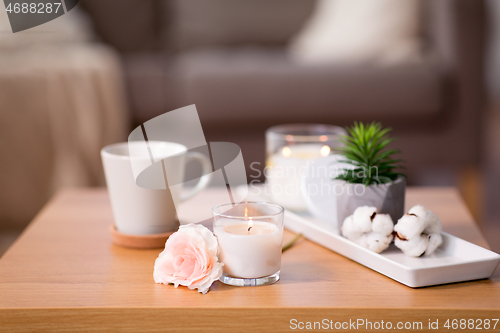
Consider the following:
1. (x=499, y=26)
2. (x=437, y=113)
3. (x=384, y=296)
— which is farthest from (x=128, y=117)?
(x=499, y=26)

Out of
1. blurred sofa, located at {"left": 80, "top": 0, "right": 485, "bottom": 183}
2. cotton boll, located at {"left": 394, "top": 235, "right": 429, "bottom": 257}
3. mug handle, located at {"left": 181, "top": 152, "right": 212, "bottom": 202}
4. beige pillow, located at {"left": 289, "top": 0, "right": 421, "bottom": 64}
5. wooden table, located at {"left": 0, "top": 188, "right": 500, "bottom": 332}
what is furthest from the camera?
beige pillow, located at {"left": 289, "top": 0, "right": 421, "bottom": 64}

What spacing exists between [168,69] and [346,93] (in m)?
0.64

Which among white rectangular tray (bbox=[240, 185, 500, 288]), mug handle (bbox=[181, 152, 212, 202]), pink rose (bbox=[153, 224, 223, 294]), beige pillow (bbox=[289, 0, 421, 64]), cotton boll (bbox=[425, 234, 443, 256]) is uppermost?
beige pillow (bbox=[289, 0, 421, 64])

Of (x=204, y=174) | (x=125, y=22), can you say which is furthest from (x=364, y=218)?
(x=125, y=22)

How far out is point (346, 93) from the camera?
1.69 meters

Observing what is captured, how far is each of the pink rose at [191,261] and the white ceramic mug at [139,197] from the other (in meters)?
0.12

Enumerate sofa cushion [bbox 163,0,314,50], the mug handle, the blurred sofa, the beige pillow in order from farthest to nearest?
sofa cushion [bbox 163,0,314,50] → the beige pillow → the blurred sofa → the mug handle

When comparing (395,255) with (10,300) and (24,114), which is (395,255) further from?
(24,114)

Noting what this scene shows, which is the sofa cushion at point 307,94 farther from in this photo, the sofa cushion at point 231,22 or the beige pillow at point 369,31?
the sofa cushion at point 231,22

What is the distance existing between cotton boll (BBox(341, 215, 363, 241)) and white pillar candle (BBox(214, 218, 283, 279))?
12 cm

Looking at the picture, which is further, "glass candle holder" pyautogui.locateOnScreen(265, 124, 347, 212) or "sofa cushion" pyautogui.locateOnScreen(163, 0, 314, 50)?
"sofa cushion" pyautogui.locateOnScreen(163, 0, 314, 50)

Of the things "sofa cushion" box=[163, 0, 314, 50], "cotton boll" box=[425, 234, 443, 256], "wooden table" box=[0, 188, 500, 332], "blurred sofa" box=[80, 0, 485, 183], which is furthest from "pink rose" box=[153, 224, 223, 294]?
"sofa cushion" box=[163, 0, 314, 50]

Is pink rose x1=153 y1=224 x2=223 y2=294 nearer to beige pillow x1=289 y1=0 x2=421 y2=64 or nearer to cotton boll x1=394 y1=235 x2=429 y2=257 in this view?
cotton boll x1=394 y1=235 x2=429 y2=257

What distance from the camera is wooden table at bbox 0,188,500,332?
0.49m
